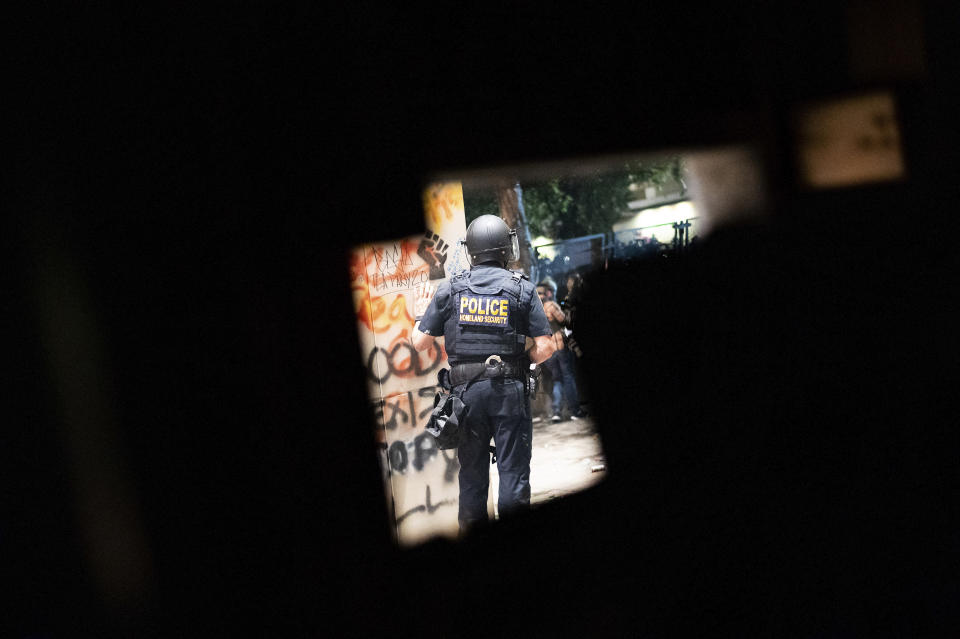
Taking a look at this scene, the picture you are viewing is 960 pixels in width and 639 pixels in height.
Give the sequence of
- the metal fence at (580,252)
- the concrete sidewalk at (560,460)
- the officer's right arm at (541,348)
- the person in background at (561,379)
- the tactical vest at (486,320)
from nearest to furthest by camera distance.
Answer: the tactical vest at (486,320)
the officer's right arm at (541,348)
the concrete sidewalk at (560,460)
the metal fence at (580,252)
the person in background at (561,379)

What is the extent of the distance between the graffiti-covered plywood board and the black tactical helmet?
0.34m

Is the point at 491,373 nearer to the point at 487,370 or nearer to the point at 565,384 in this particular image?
the point at 487,370

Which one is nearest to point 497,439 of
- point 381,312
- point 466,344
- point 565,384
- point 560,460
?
point 466,344

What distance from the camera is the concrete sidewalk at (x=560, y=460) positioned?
5.00 m

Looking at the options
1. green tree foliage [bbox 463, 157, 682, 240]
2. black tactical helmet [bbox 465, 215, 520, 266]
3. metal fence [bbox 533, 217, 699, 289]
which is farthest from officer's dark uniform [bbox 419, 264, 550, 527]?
green tree foliage [bbox 463, 157, 682, 240]

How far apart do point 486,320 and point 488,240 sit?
0.50 m

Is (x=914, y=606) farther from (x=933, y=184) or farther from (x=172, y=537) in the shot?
(x=172, y=537)

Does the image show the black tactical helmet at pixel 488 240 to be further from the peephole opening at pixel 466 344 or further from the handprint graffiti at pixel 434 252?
the handprint graffiti at pixel 434 252

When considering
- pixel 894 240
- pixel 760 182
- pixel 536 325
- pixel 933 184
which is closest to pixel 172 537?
pixel 536 325

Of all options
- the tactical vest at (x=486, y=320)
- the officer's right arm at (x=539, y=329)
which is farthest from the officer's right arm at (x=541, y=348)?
the tactical vest at (x=486, y=320)

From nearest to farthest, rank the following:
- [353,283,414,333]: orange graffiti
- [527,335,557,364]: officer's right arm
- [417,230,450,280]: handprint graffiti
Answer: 1. [527,335,557,364]: officer's right arm
2. [353,283,414,333]: orange graffiti
3. [417,230,450,280]: handprint graffiti

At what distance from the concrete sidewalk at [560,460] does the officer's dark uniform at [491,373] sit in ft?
1.46

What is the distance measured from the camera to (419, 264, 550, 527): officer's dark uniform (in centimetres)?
397

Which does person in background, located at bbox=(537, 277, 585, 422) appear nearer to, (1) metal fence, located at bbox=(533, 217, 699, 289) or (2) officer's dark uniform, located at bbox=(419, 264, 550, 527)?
(1) metal fence, located at bbox=(533, 217, 699, 289)
